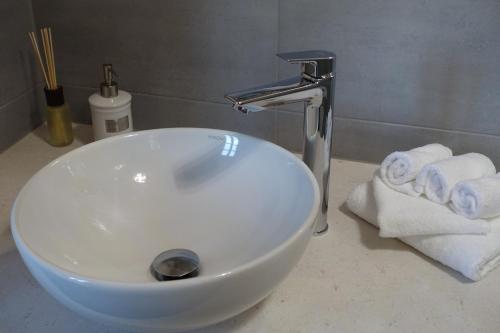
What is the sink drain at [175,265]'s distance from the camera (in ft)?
2.72

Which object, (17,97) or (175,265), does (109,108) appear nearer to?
(17,97)

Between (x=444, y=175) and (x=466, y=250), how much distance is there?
0.13 metres

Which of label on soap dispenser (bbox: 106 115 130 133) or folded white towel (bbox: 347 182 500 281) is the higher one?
label on soap dispenser (bbox: 106 115 130 133)

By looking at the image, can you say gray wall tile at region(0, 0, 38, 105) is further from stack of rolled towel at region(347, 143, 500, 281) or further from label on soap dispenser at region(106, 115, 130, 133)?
stack of rolled towel at region(347, 143, 500, 281)

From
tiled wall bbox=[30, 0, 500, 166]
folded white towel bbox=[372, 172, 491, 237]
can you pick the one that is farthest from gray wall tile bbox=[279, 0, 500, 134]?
folded white towel bbox=[372, 172, 491, 237]

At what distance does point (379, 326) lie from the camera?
799mm

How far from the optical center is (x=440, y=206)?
3.02ft

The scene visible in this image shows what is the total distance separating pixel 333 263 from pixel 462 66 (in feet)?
1.38

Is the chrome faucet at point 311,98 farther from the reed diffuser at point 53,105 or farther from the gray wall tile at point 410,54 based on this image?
the reed diffuser at point 53,105

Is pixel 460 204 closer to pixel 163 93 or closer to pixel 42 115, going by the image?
pixel 163 93

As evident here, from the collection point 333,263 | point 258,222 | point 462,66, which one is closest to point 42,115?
point 258,222

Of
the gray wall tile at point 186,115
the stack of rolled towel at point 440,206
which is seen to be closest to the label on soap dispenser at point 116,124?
the gray wall tile at point 186,115

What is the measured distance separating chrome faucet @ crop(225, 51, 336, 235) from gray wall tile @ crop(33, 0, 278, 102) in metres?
0.25

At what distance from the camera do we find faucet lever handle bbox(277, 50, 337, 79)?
2.82ft
